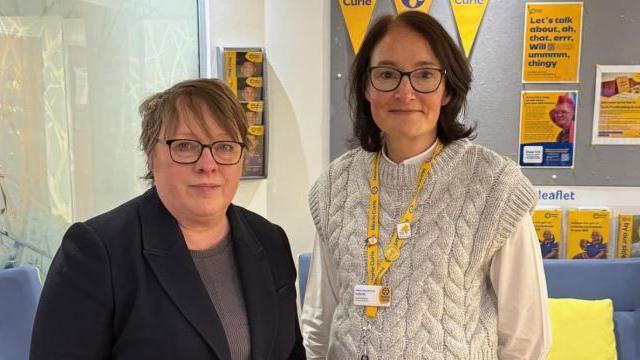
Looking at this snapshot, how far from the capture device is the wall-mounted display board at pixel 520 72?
2.68 metres

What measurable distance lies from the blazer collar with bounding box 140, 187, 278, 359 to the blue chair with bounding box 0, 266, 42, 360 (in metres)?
0.99

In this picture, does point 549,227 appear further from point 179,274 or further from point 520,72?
point 179,274

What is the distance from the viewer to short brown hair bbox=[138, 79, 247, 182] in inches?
50.2

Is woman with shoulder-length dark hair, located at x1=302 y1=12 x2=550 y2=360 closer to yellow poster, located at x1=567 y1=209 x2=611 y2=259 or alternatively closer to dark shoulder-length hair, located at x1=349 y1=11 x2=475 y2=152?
dark shoulder-length hair, located at x1=349 y1=11 x2=475 y2=152

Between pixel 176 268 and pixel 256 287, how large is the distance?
20 cm

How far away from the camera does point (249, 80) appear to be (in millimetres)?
2773

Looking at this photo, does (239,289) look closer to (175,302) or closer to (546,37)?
(175,302)

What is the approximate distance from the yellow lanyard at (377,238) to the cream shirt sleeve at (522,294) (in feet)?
0.78

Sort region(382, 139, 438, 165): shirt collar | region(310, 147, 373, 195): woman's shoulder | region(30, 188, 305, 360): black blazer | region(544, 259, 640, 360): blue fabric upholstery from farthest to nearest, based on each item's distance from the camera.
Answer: region(544, 259, 640, 360): blue fabric upholstery
region(310, 147, 373, 195): woman's shoulder
region(382, 139, 438, 165): shirt collar
region(30, 188, 305, 360): black blazer

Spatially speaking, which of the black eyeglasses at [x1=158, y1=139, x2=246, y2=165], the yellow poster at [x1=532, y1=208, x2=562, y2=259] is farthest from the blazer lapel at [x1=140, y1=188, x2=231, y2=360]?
the yellow poster at [x1=532, y1=208, x2=562, y2=259]

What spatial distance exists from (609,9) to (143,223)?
2.39 metres

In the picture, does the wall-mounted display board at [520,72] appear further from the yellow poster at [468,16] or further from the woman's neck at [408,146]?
the woman's neck at [408,146]

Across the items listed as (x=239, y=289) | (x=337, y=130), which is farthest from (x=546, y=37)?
(x=239, y=289)

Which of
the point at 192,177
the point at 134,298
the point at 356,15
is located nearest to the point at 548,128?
the point at 356,15
